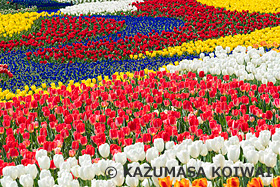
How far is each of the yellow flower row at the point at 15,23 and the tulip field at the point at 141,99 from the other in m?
0.07

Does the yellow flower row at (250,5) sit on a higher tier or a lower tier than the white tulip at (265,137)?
higher

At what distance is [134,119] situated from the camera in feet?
14.5

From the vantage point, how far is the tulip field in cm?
318

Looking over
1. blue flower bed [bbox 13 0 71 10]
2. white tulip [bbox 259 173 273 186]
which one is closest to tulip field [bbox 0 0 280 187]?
white tulip [bbox 259 173 273 186]

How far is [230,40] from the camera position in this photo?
11.5 m

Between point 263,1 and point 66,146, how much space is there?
17178 mm

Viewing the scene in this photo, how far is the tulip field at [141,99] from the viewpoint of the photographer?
3182 mm

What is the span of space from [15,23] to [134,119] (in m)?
11.9

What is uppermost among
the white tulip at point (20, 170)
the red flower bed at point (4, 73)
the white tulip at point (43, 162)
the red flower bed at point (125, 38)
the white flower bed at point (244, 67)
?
the red flower bed at point (125, 38)

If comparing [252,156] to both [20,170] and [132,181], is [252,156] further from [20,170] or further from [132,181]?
[20,170]

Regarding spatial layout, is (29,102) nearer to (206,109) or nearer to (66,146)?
(66,146)

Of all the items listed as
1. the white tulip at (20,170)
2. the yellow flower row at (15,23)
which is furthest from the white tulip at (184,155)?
the yellow flower row at (15,23)

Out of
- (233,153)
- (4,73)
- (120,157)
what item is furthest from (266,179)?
(4,73)

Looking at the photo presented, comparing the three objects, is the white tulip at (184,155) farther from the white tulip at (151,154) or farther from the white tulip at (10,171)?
the white tulip at (10,171)
